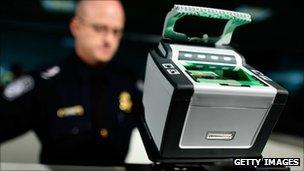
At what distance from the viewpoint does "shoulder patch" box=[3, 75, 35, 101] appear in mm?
1469

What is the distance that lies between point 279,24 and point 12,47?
4.46ft

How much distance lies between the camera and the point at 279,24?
1.82 metres

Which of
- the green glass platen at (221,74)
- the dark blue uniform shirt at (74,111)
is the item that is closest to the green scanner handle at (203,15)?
the green glass platen at (221,74)

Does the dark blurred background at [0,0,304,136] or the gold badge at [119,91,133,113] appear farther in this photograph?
the gold badge at [119,91,133,113]

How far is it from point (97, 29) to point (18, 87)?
1.43 ft

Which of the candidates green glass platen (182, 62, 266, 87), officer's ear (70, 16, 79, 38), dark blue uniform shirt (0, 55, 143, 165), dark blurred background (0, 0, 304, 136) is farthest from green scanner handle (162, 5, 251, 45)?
officer's ear (70, 16, 79, 38)

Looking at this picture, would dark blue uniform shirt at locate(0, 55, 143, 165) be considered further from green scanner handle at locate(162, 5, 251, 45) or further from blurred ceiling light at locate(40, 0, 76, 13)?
green scanner handle at locate(162, 5, 251, 45)

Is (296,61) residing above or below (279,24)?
below

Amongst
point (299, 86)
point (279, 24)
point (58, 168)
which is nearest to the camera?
point (58, 168)

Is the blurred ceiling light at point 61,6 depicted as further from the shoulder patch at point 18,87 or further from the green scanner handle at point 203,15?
the green scanner handle at point 203,15

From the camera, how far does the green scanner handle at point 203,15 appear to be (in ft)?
2.63

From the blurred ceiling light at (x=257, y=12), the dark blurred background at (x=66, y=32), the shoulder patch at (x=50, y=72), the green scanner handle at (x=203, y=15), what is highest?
the green scanner handle at (x=203, y=15)

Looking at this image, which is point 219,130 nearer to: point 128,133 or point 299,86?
point 128,133

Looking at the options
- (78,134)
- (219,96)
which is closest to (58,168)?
(78,134)
